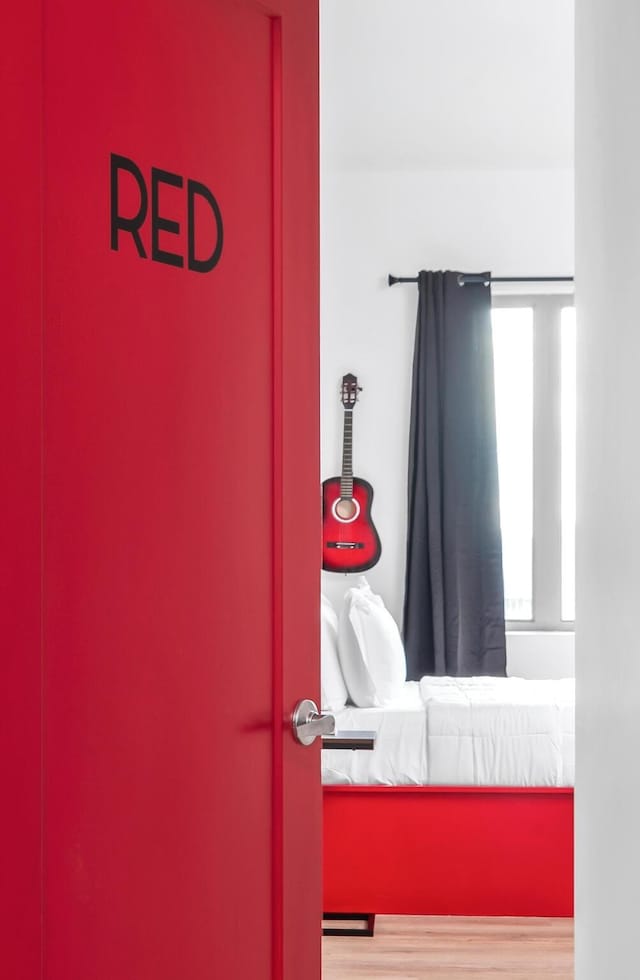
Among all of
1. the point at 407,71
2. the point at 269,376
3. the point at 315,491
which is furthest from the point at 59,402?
the point at 407,71

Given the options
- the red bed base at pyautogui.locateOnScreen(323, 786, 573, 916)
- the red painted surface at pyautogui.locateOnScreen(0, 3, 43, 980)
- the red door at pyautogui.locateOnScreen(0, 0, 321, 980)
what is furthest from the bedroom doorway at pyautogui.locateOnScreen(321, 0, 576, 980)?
the red painted surface at pyautogui.locateOnScreen(0, 3, 43, 980)

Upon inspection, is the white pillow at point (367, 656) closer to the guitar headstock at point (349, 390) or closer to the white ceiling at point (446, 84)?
the guitar headstock at point (349, 390)

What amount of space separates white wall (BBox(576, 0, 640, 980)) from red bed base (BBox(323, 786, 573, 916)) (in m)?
1.41

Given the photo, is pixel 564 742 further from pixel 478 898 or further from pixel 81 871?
pixel 81 871

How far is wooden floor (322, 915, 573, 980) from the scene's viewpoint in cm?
283

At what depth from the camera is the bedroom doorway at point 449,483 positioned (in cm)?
322

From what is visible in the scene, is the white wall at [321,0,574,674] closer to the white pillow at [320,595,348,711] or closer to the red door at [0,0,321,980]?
the white pillow at [320,595,348,711]

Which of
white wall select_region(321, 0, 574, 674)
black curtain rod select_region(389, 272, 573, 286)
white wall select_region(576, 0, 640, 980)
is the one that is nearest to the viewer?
white wall select_region(576, 0, 640, 980)

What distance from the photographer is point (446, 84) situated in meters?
3.73

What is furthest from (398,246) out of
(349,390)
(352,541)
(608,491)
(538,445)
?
(608,491)

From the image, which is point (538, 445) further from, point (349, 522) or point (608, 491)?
point (608, 491)

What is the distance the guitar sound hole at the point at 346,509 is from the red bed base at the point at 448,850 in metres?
1.87

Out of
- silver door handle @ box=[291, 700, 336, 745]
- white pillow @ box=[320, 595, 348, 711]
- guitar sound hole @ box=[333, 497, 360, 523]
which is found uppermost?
guitar sound hole @ box=[333, 497, 360, 523]

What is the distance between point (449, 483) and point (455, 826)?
1989 mm
